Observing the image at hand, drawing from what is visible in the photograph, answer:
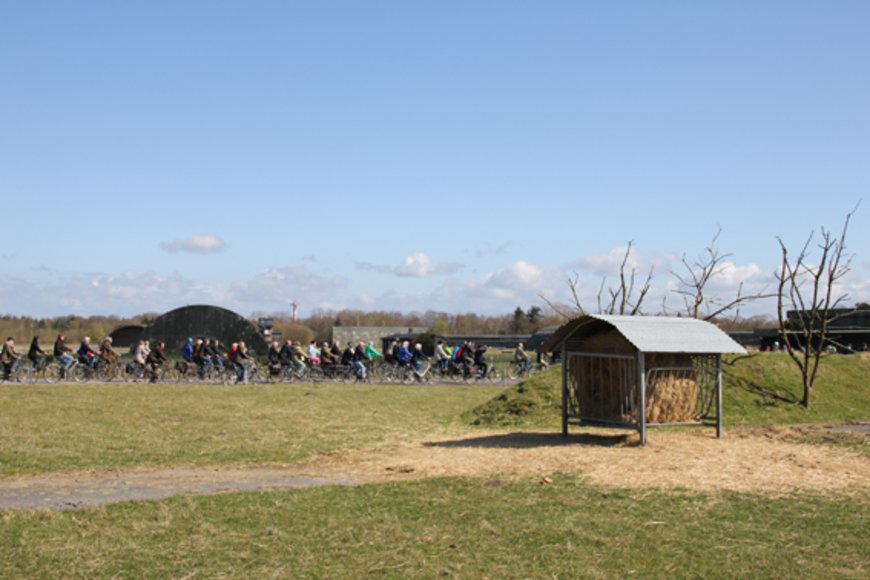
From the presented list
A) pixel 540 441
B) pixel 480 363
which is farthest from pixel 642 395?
pixel 480 363

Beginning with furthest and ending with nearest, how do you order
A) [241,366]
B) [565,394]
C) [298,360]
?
[298,360], [241,366], [565,394]

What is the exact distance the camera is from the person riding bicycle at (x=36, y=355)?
121 ft

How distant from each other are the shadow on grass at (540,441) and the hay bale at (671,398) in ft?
2.04

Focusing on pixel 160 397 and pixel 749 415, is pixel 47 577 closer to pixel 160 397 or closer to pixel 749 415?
pixel 749 415

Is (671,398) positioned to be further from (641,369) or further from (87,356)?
(87,356)

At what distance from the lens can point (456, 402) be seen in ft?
91.4

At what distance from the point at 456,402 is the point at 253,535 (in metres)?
18.3

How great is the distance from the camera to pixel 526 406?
22266 millimetres

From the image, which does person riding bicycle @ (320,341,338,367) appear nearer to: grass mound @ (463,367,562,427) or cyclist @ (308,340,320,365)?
cyclist @ (308,340,320,365)

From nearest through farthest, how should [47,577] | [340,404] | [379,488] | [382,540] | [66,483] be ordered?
[47,577]
[382,540]
[379,488]
[66,483]
[340,404]

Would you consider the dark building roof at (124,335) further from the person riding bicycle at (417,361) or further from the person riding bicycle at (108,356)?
→ the person riding bicycle at (417,361)

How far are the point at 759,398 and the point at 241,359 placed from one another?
20809 mm

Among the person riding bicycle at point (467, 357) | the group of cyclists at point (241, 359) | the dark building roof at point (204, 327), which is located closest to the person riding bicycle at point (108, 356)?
the group of cyclists at point (241, 359)

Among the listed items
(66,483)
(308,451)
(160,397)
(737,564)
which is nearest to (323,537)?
(737,564)
